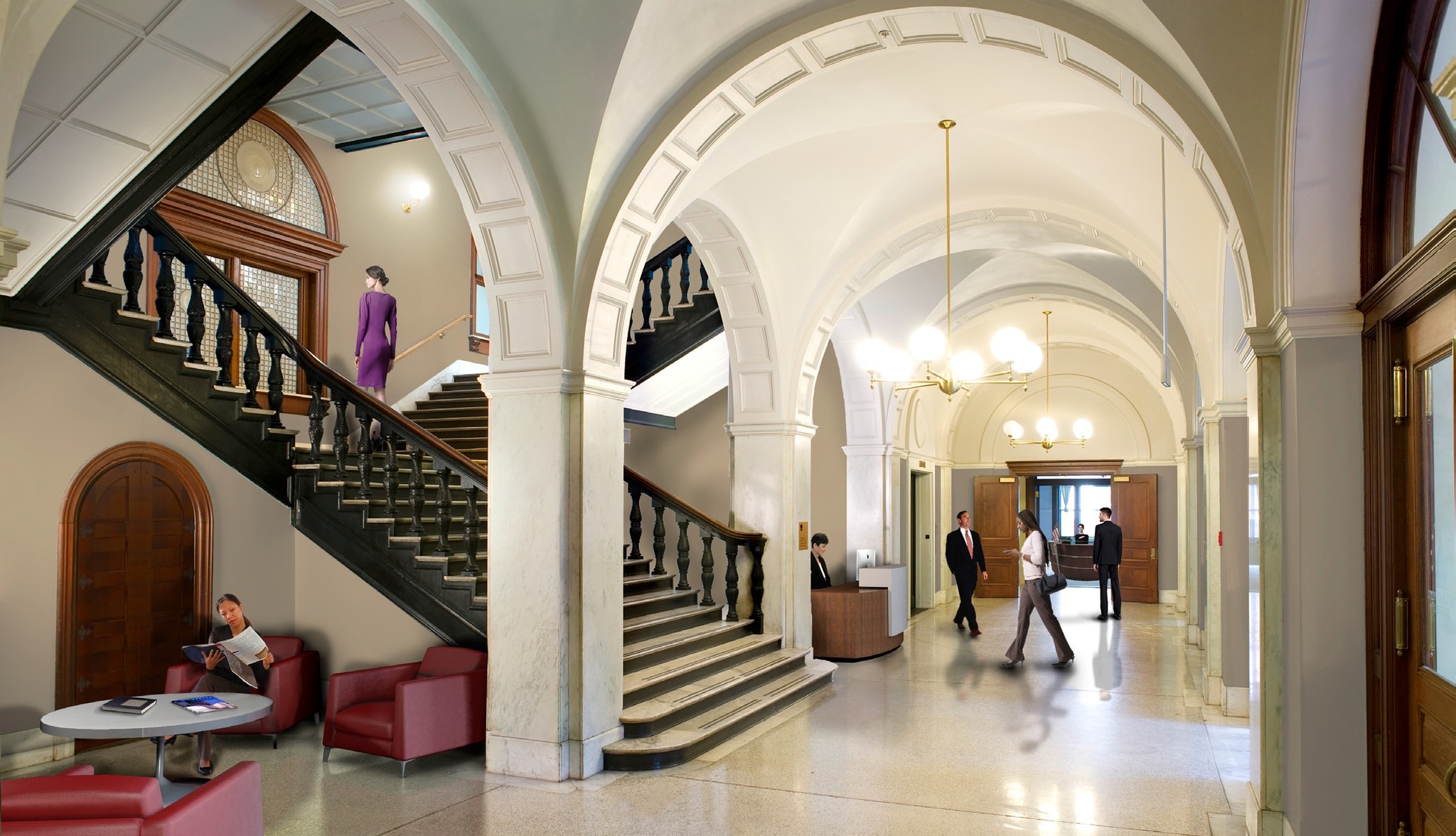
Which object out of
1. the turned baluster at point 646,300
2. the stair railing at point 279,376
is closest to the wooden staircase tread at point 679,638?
the stair railing at point 279,376

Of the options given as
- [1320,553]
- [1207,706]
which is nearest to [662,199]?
[1320,553]

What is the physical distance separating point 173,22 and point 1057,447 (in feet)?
52.5

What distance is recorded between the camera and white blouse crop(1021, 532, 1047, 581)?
9516 mm

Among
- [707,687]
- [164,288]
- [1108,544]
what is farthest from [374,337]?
[1108,544]

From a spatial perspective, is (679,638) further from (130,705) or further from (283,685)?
(130,705)

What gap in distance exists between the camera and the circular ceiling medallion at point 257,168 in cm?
927

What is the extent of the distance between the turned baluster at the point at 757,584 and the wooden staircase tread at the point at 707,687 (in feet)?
1.21

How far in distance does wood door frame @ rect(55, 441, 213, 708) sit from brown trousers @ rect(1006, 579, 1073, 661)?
7308 mm

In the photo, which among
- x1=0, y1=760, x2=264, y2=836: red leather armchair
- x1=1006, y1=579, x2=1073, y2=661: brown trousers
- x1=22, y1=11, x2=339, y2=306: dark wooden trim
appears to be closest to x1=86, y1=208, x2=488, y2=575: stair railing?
x1=22, y1=11, x2=339, y2=306: dark wooden trim

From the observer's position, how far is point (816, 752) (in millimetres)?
6496

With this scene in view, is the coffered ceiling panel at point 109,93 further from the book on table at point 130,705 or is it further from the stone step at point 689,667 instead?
the stone step at point 689,667

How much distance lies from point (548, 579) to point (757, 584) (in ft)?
12.0

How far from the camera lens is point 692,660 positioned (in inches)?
305

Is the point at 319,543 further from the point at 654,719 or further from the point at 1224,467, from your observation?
the point at 1224,467
